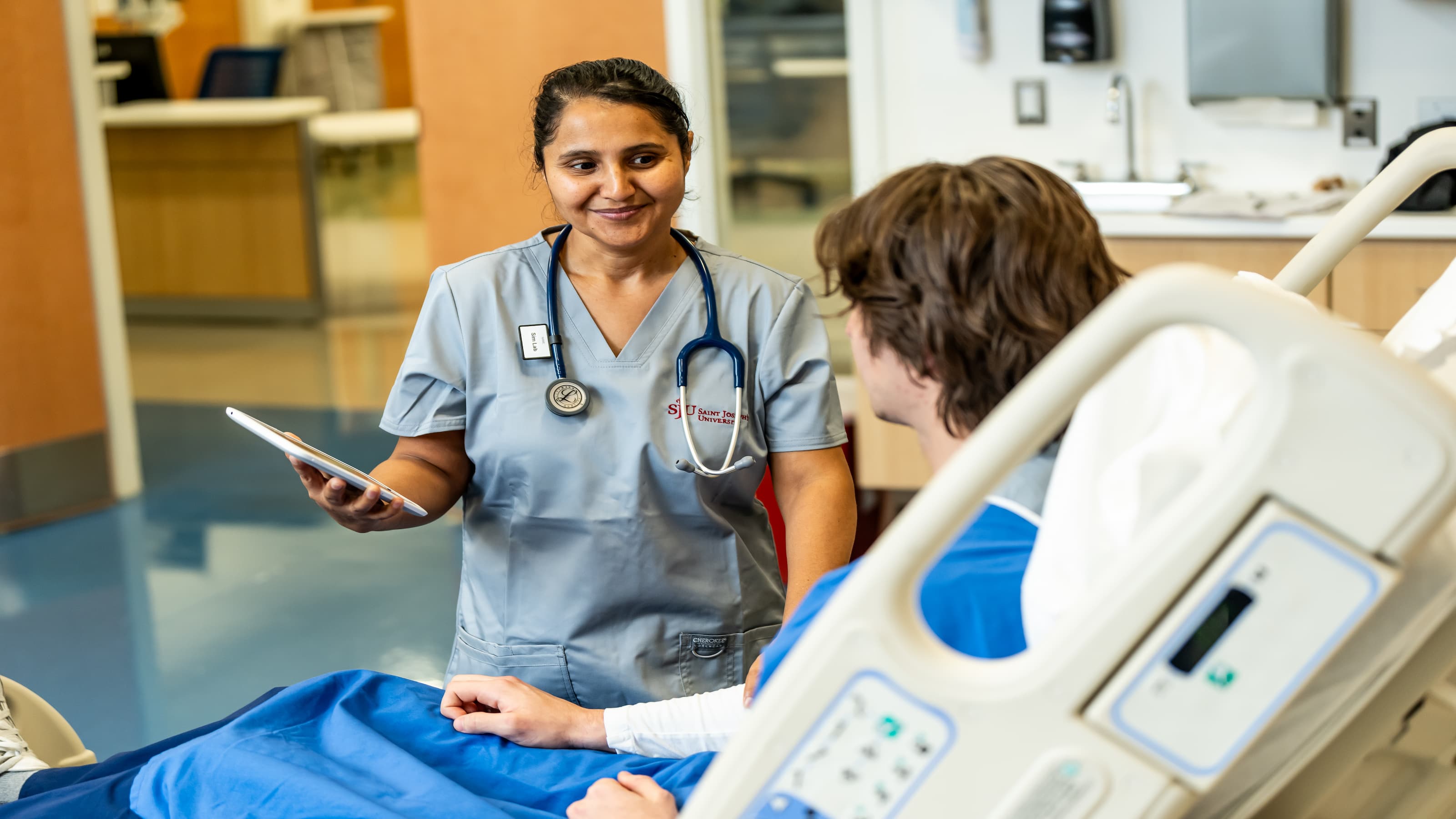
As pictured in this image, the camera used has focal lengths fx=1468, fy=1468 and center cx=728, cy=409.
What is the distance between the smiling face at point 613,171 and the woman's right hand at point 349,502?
0.40 metres

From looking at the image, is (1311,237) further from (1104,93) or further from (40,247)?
(40,247)

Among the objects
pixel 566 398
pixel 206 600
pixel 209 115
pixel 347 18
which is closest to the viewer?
pixel 566 398

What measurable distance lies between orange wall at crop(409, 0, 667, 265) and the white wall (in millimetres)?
633

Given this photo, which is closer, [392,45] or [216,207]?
[216,207]

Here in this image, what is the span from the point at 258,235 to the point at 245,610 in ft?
13.5

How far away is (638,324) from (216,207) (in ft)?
20.0

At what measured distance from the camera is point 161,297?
296 inches

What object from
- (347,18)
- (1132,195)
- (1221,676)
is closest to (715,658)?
(1221,676)

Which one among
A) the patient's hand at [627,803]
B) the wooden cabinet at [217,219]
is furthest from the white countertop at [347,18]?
the patient's hand at [627,803]

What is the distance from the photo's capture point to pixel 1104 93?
146 inches

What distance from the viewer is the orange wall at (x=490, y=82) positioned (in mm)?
3980

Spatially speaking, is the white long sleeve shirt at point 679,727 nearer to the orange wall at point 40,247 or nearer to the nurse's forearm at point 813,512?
the nurse's forearm at point 813,512

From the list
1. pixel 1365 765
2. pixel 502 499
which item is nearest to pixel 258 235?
pixel 502 499

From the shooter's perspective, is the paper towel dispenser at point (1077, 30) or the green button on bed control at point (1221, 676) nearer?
the green button on bed control at point (1221, 676)
